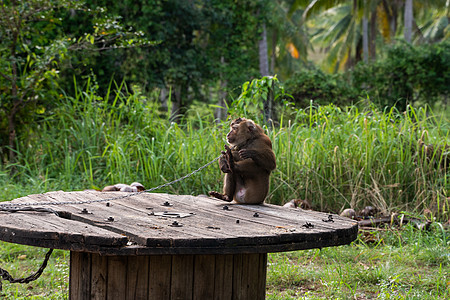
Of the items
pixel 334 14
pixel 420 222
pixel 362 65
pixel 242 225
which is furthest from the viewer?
pixel 334 14

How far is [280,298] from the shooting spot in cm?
356

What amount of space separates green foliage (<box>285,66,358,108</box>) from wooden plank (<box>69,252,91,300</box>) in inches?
385

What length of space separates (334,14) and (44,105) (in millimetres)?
29345

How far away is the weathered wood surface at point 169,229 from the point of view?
2.01m

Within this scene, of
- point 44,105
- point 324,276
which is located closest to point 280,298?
point 324,276

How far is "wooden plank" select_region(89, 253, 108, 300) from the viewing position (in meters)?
2.33

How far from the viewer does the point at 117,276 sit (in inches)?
91.4

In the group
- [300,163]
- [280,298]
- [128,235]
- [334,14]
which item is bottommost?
[280,298]

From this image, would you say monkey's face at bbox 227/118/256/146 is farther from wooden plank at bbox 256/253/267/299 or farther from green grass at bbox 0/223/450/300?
green grass at bbox 0/223/450/300

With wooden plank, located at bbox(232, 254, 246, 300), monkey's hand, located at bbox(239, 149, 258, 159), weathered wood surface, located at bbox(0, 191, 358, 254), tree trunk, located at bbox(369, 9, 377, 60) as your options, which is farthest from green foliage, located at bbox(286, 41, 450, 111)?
wooden plank, located at bbox(232, 254, 246, 300)

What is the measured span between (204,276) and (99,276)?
1.60 feet

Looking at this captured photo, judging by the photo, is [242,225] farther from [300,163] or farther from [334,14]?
[334,14]

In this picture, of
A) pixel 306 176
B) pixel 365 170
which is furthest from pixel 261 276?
pixel 365 170

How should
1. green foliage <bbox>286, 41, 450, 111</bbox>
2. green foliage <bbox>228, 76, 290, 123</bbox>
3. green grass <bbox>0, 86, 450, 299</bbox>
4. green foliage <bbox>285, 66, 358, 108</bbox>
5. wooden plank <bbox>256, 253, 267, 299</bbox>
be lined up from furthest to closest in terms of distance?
green foliage <bbox>286, 41, 450, 111</bbox> → green foliage <bbox>285, 66, 358, 108</bbox> → green foliage <bbox>228, 76, 290, 123</bbox> → green grass <bbox>0, 86, 450, 299</bbox> → wooden plank <bbox>256, 253, 267, 299</bbox>
